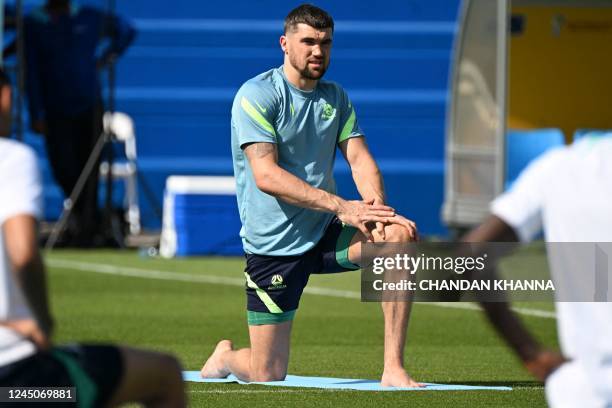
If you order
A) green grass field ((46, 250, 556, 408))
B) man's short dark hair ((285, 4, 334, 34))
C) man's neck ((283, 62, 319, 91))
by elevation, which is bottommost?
green grass field ((46, 250, 556, 408))

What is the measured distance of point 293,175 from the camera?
7.76 m

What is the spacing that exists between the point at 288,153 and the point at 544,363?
13.7 ft

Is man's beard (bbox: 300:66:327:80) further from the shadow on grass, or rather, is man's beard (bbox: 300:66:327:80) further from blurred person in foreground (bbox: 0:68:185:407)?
blurred person in foreground (bbox: 0:68:185:407)

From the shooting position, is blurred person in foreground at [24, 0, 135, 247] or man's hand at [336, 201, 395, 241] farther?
blurred person in foreground at [24, 0, 135, 247]

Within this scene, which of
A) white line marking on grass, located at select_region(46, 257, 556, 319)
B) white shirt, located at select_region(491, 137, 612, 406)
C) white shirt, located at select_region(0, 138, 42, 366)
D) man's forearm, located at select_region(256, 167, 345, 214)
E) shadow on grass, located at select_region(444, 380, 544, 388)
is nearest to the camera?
white shirt, located at select_region(491, 137, 612, 406)

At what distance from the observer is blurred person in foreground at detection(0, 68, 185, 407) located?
153 inches

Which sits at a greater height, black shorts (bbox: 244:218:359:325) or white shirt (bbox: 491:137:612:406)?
white shirt (bbox: 491:137:612:406)

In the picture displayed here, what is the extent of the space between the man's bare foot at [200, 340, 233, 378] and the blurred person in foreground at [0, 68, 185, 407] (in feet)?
13.9

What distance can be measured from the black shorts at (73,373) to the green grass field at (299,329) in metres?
3.29

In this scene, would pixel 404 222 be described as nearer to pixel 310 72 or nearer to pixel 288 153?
pixel 288 153

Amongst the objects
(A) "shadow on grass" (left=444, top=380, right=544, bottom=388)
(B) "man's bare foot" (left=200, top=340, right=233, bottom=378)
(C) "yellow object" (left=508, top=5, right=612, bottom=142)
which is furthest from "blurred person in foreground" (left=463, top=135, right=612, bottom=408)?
(C) "yellow object" (left=508, top=5, right=612, bottom=142)

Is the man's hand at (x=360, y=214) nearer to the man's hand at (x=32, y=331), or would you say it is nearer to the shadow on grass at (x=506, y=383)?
the shadow on grass at (x=506, y=383)

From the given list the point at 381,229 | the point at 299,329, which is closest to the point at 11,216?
the point at 381,229

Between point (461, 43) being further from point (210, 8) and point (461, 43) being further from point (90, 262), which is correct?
point (90, 262)
